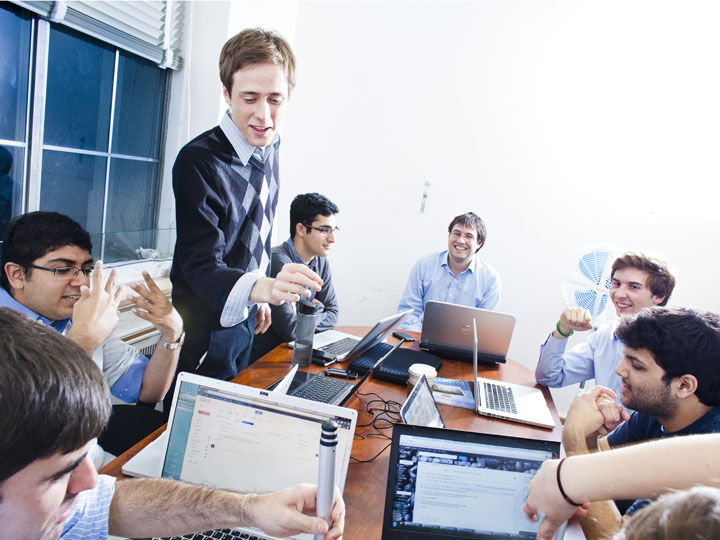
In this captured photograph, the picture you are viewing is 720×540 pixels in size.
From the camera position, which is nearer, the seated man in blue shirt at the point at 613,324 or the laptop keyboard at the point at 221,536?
the laptop keyboard at the point at 221,536

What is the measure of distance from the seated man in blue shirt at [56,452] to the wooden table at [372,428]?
25cm

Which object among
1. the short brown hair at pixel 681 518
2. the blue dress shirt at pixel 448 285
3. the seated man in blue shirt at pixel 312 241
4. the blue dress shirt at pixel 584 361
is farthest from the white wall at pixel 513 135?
the short brown hair at pixel 681 518

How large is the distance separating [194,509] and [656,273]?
209 centimetres

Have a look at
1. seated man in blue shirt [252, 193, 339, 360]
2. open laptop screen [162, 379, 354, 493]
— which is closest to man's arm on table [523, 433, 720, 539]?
open laptop screen [162, 379, 354, 493]

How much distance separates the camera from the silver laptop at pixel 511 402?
172cm

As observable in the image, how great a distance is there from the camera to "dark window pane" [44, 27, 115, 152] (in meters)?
2.23

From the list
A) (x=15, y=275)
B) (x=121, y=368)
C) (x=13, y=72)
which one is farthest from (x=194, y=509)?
(x=13, y=72)

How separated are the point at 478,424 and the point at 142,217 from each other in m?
2.32

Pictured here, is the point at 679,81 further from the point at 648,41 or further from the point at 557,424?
the point at 557,424

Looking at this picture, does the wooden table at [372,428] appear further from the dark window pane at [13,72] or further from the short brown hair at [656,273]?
the dark window pane at [13,72]

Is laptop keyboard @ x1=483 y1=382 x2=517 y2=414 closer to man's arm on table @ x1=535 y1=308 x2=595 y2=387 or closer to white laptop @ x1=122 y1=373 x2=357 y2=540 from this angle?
man's arm on table @ x1=535 y1=308 x2=595 y2=387

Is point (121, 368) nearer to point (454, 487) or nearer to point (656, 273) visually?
point (454, 487)

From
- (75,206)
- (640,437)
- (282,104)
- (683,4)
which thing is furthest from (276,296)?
(683,4)

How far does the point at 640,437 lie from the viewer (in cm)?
158
